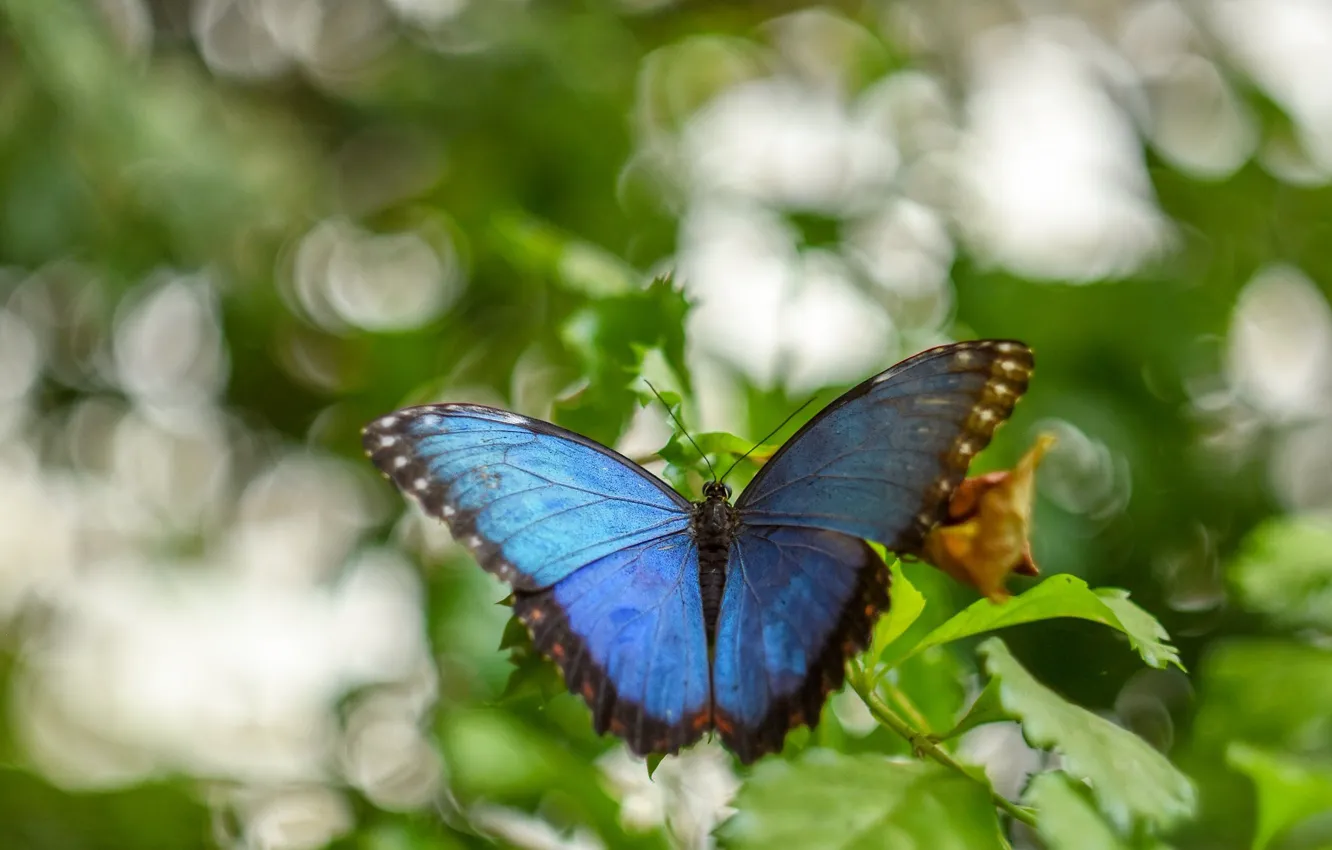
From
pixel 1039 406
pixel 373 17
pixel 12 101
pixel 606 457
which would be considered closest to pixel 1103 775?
pixel 606 457

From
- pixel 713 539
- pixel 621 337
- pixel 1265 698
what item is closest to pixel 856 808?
pixel 713 539

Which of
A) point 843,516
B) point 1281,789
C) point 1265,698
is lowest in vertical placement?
point 1265,698

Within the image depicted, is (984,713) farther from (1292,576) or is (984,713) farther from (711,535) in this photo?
(1292,576)

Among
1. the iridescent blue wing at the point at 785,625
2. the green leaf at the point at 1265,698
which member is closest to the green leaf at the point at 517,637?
the iridescent blue wing at the point at 785,625

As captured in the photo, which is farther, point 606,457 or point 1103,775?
point 606,457

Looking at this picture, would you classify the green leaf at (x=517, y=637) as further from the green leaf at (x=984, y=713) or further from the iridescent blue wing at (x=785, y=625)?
the green leaf at (x=984, y=713)

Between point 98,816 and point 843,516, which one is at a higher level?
point 843,516

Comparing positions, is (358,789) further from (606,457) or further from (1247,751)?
(1247,751)
